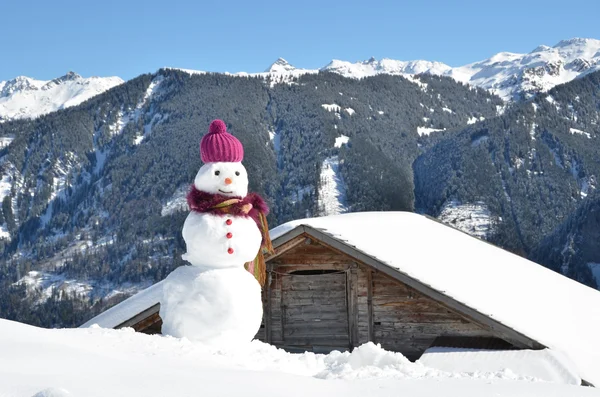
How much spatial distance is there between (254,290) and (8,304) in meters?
135

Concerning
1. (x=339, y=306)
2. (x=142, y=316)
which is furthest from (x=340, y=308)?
(x=142, y=316)

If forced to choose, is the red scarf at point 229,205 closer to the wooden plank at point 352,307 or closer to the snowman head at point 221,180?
the snowman head at point 221,180

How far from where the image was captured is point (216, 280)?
23.1ft

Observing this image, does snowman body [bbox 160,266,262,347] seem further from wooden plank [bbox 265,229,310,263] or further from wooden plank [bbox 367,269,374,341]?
wooden plank [bbox 367,269,374,341]

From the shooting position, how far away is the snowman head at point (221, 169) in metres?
7.33

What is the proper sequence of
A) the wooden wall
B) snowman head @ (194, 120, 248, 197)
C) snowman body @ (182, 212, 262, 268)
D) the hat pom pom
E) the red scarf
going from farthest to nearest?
1. the wooden wall
2. the hat pom pom
3. snowman head @ (194, 120, 248, 197)
4. the red scarf
5. snowman body @ (182, 212, 262, 268)

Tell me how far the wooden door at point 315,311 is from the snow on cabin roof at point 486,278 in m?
0.85

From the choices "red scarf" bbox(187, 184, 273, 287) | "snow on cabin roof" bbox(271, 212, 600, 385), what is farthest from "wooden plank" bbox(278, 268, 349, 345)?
"red scarf" bbox(187, 184, 273, 287)

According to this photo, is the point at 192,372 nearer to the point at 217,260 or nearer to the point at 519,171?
the point at 217,260

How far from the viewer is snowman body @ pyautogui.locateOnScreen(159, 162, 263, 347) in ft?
23.0

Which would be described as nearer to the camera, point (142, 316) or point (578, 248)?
point (142, 316)

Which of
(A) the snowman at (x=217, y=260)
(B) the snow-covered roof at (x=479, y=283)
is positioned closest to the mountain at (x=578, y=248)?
(B) the snow-covered roof at (x=479, y=283)

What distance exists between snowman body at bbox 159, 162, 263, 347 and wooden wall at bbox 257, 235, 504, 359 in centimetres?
367

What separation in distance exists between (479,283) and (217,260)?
233 inches
